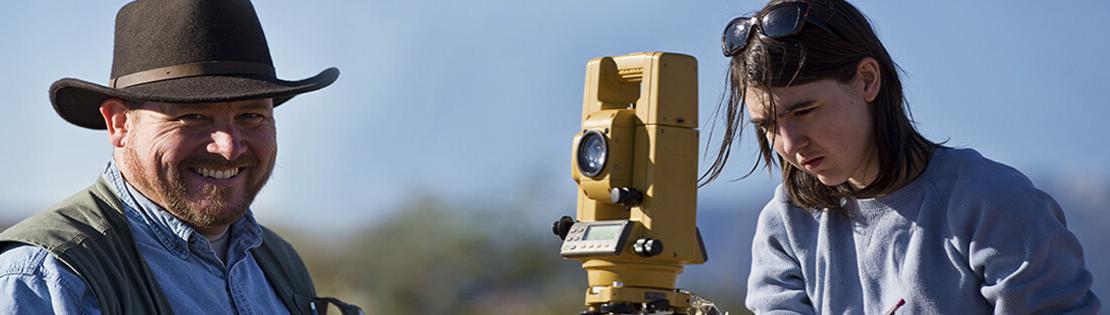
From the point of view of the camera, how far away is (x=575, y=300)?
43.5 feet

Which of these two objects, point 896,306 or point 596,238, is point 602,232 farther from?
point 896,306

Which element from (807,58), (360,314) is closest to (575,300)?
(360,314)

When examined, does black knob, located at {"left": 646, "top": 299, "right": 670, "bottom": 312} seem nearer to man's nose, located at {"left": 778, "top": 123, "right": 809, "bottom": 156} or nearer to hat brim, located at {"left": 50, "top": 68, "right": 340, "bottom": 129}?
man's nose, located at {"left": 778, "top": 123, "right": 809, "bottom": 156}

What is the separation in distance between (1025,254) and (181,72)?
2.18 m

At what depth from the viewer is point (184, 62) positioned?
405 centimetres

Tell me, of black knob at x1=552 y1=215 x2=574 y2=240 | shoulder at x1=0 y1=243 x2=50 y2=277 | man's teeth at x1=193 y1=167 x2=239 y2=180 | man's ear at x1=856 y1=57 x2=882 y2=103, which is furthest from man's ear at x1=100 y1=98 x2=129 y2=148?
man's ear at x1=856 y1=57 x2=882 y2=103

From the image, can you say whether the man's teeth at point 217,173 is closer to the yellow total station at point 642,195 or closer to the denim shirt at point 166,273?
the denim shirt at point 166,273

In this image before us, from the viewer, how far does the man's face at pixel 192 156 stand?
4020mm

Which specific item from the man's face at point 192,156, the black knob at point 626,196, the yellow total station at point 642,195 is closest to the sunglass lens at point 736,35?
the yellow total station at point 642,195

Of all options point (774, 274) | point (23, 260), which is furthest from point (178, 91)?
point (774, 274)

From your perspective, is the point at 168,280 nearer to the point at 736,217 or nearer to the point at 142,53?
the point at 142,53

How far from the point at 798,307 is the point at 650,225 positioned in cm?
52

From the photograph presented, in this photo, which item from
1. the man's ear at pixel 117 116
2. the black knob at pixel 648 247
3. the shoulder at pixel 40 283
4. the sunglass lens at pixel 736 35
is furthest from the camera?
the man's ear at pixel 117 116

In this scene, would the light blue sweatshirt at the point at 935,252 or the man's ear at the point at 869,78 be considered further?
the man's ear at the point at 869,78
